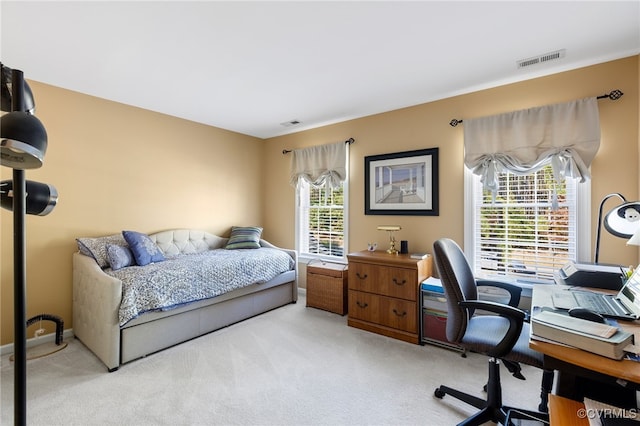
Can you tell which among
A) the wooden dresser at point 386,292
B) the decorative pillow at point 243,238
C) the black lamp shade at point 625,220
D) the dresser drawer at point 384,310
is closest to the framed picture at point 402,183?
the wooden dresser at point 386,292

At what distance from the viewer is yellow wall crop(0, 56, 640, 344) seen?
2.45m

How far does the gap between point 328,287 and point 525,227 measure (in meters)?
2.30

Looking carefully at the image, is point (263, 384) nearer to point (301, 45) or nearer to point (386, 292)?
point (386, 292)

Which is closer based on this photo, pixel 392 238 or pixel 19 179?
pixel 19 179

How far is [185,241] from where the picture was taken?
3945 mm

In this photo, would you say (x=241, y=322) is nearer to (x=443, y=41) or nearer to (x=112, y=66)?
(x=112, y=66)

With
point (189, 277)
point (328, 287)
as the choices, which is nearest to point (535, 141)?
point (328, 287)

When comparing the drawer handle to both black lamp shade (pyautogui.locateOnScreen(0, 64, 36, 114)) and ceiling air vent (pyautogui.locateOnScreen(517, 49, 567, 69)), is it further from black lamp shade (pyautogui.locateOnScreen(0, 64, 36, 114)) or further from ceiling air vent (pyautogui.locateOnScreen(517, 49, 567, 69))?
black lamp shade (pyautogui.locateOnScreen(0, 64, 36, 114))

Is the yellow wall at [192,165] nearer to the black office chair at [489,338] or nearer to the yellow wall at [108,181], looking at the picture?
the yellow wall at [108,181]

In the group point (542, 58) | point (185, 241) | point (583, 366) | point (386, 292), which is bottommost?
point (386, 292)

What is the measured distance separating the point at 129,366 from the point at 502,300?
11.2ft

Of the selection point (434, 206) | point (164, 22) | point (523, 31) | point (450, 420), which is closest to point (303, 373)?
point (450, 420)

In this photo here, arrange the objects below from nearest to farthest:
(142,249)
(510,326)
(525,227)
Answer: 1. (510,326)
2. (525,227)
3. (142,249)

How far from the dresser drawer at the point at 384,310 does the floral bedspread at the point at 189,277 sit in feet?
3.78
